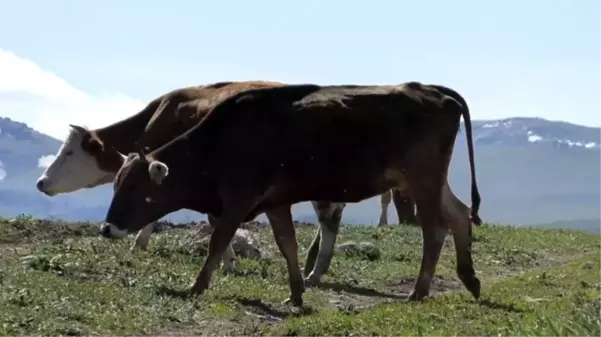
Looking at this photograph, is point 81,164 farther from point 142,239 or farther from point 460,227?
point 460,227

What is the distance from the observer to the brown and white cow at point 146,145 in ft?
64.1

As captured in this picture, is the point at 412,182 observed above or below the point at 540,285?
above

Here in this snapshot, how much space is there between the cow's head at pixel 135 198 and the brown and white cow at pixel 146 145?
2315 mm

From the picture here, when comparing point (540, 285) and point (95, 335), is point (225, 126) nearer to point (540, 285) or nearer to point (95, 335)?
point (95, 335)

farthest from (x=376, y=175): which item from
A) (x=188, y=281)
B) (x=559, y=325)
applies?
(x=559, y=325)

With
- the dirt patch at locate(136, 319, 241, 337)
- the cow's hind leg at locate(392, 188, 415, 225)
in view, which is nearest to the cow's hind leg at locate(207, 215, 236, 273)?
the dirt patch at locate(136, 319, 241, 337)

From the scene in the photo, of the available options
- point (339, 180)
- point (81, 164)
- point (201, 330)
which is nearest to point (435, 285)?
point (339, 180)

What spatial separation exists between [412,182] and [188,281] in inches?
128

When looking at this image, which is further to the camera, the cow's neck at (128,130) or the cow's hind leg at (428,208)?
the cow's neck at (128,130)

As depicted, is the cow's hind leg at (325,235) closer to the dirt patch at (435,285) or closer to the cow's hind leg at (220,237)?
the dirt patch at (435,285)

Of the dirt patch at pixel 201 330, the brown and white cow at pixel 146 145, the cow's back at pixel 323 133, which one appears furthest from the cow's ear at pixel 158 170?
the brown and white cow at pixel 146 145

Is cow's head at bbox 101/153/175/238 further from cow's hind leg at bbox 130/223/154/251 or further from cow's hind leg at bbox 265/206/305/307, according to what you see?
cow's hind leg at bbox 130/223/154/251

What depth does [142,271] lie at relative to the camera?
17781mm

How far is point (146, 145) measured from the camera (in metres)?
19.6
